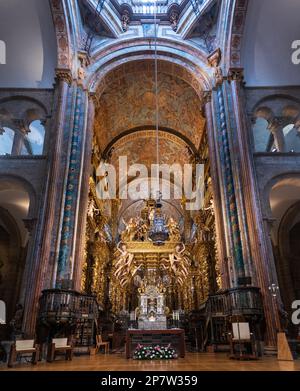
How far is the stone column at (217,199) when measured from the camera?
31.8ft

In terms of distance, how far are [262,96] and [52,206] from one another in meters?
9.55

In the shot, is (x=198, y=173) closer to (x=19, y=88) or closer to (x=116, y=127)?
(x=116, y=127)

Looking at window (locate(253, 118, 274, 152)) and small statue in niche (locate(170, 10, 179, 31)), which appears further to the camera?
window (locate(253, 118, 274, 152))

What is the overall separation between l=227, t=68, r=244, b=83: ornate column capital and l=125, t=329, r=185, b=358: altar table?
999 centimetres

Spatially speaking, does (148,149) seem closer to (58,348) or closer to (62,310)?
(62,310)

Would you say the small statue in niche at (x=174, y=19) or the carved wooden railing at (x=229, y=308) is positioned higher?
the small statue in niche at (x=174, y=19)

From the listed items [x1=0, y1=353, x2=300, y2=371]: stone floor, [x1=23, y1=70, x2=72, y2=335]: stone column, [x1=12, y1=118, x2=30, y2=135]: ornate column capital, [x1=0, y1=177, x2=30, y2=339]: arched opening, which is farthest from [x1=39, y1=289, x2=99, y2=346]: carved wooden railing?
[x1=12, y1=118, x2=30, y2=135]: ornate column capital

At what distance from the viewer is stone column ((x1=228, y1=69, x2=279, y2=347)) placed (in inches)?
326

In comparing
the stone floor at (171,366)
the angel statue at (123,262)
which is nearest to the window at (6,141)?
the angel statue at (123,262)

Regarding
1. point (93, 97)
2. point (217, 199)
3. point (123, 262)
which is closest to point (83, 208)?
point (217, 199)

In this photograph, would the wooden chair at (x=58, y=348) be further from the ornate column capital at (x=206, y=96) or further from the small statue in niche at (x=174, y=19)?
the small statue in niche at (x=174, y=19)

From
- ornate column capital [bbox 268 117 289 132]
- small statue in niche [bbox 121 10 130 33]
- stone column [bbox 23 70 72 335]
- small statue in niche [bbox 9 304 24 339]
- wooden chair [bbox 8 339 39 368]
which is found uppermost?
small statue in niche [bbox 121 10 130 33]

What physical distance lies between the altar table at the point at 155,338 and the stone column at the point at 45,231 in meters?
2.85

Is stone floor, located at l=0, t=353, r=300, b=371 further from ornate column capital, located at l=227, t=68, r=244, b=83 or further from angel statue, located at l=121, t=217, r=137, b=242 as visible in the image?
angel statue, located at l=121, t=217, r=137, b=242
